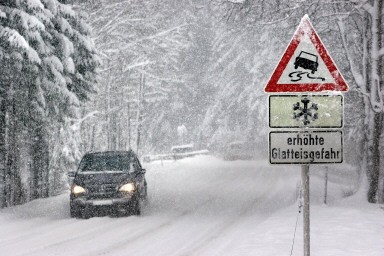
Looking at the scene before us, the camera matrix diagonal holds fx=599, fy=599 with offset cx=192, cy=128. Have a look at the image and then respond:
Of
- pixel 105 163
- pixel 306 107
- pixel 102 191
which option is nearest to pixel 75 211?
pixel 102 191

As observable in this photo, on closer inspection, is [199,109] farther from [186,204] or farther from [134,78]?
[186,204]

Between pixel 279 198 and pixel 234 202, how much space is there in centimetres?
218

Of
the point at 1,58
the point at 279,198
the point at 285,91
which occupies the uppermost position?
the point at 1,58

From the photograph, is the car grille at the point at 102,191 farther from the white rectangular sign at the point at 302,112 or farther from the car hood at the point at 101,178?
the white rectangular sign at the point at 302,112

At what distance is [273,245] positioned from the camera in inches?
415

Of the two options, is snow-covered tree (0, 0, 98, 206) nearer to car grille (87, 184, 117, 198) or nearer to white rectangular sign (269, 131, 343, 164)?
car grille (87, 184, 117, 198)

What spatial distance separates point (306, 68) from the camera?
18.7 ft

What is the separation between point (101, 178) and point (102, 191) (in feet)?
1.57

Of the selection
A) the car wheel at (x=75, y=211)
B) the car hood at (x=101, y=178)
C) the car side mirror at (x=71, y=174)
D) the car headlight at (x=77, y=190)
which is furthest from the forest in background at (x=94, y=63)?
the car wheel at (x=75, y=211)

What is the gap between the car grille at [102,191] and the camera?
1577 centimetres

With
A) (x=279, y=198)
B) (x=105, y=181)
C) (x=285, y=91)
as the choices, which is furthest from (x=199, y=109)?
(x=285, y=91)

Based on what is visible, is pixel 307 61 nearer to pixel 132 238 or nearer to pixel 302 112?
pixel 302 112

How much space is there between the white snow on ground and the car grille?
0.60 m

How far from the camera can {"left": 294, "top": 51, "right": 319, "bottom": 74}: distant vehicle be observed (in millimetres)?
5645
